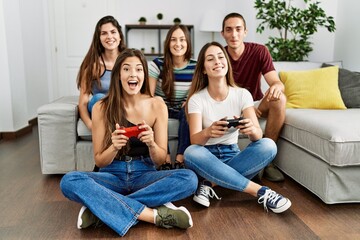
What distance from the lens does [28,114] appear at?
4504 mm

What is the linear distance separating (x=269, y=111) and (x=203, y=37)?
322cm

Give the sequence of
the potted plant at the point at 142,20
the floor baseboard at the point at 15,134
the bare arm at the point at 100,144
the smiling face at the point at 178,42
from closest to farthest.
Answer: the bare arm at the point at 100,144
the smiling face at the point at 178,42
the floor baseboard at the point at 15,134
the potted plant at the point at 142,20

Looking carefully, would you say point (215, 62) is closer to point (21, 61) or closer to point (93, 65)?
point (93, 65)

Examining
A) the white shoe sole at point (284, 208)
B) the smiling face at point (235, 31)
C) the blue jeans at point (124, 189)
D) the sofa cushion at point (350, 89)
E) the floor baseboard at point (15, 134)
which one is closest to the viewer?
the blue jeans at point (124, 189)

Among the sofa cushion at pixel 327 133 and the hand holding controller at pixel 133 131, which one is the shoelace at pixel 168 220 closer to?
the hand holding controller at pixel 133 131

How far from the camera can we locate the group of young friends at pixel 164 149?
5.96 ft

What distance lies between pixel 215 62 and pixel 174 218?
0.89 meters

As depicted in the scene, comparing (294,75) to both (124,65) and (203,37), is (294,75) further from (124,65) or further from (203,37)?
(203,37)

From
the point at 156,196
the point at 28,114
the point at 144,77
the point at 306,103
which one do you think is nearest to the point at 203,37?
the point at 28,114

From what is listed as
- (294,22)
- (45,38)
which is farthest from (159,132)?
(45,38)

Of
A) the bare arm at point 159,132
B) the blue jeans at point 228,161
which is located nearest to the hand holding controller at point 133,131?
the bare arm at point 159,132

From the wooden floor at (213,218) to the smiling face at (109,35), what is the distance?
3.38ft

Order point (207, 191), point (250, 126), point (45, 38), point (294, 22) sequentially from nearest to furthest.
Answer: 1. point (250, 126)
2. point (207, 191)
3. point (294, 22)
4. point (45, 38)

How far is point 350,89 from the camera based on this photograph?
2.88 m
